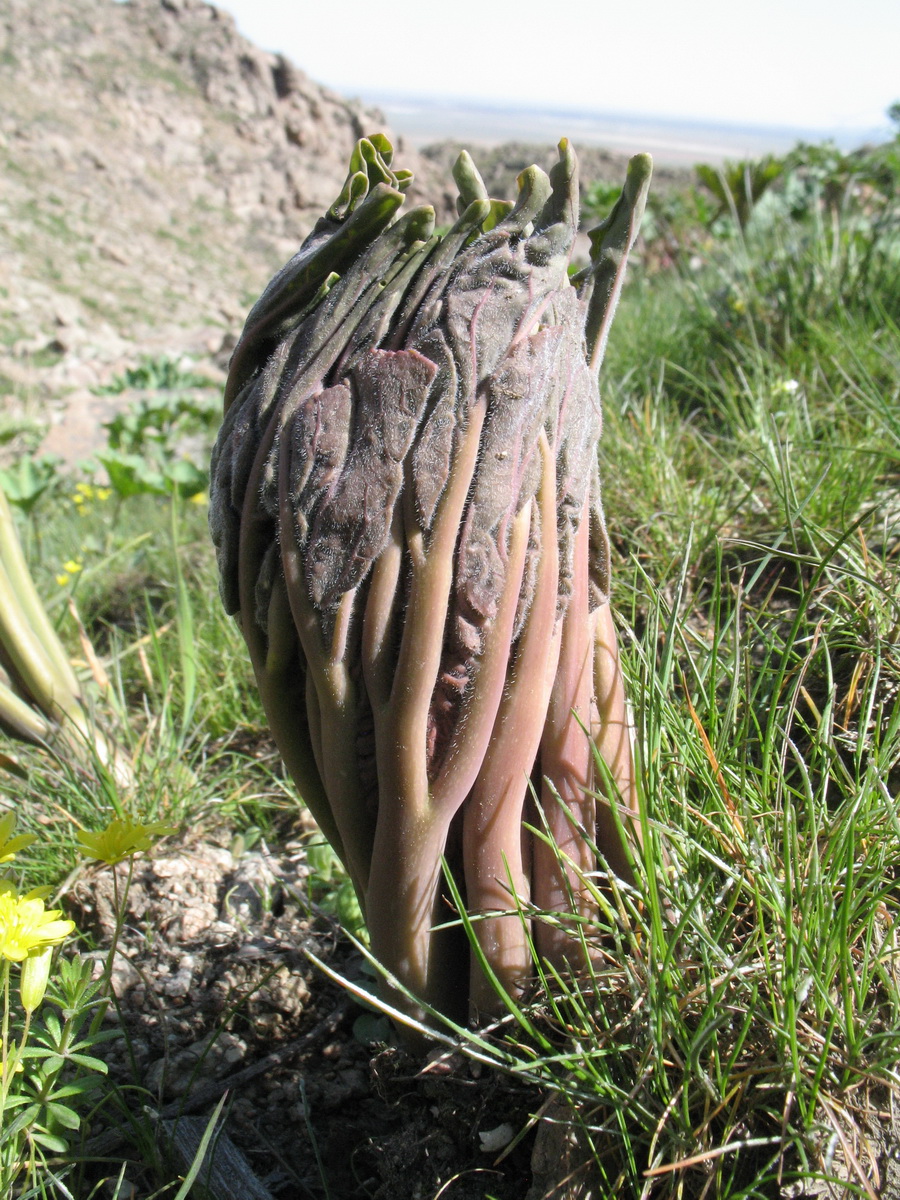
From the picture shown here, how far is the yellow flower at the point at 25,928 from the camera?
114cm

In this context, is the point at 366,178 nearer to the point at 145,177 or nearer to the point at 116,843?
the point at 116,843

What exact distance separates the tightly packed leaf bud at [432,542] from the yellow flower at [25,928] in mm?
399

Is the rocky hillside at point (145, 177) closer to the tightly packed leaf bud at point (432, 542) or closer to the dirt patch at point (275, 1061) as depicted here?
the dirt patch at point (275, 1061)

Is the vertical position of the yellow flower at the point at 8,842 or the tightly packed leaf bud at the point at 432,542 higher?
the tightly packed leaf bud at the point at 432,542

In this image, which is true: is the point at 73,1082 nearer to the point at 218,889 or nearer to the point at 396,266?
the point at 218,889

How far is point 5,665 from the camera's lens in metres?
2.15

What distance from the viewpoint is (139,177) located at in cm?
2234

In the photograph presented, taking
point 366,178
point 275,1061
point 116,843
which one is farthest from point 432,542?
point 275,1061

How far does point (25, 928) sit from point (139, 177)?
2517 cm

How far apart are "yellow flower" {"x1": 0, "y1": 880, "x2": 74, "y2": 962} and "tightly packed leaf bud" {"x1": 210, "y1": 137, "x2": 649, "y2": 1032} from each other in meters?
0.40

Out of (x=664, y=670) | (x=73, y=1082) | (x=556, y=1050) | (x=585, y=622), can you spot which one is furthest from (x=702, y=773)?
(x=73, y=1082)

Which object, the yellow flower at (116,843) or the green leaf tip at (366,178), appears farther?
the yellow flower at (116,843)

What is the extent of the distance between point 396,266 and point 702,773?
90 cm

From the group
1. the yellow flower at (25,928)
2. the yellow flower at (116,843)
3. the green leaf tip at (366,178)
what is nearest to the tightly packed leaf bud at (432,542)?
the green leaf tip at (366,178)
